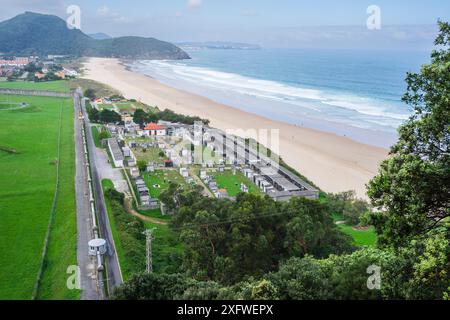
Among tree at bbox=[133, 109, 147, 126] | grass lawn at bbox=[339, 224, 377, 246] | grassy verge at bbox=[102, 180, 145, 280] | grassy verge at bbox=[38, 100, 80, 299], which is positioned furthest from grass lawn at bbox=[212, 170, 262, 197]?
tree at bbox=[133, 109, 147, 126]

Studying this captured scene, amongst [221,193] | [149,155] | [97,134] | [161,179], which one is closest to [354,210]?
[221,193]

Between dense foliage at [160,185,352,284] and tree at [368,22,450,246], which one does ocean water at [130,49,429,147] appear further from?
tree at [368,22,450,246]

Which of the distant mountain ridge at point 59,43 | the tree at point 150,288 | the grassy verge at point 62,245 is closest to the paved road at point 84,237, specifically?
the grassy verge at point 62,245

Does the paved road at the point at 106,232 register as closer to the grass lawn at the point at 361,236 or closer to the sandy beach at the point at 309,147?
the grass lawn at the point at 361,236

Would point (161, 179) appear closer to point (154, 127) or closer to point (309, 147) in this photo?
point (154, 127)
